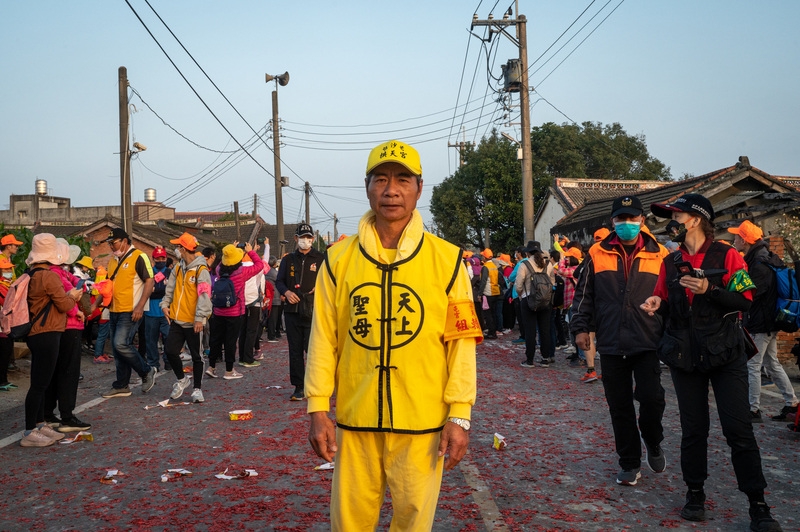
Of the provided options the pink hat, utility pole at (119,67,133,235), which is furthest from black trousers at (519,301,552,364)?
utility pole at (119,67,133,235)

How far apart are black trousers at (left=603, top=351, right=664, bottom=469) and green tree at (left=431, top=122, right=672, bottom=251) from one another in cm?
3218

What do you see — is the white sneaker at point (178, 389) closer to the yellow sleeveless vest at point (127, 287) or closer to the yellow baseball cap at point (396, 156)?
the yellow sleeveless vest at point (127, 287)

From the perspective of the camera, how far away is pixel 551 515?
14.6ft

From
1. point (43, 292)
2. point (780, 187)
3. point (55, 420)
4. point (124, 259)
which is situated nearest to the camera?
point (43, 292)

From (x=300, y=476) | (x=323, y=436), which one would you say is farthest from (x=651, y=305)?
(x=300, y=476)

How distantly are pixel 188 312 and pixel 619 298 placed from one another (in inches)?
231

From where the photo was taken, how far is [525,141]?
67.2 feet

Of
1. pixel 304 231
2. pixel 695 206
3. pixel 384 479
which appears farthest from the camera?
pixel 304 231

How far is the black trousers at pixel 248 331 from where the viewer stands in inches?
478

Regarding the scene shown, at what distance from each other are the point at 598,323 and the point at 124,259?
6.85m

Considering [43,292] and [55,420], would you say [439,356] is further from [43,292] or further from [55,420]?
[55,420]

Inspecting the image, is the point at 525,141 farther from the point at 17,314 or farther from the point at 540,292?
the point at 17,314

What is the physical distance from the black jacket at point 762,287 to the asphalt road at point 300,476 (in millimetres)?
1115

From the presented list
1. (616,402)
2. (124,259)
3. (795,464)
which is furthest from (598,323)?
(124,259)
